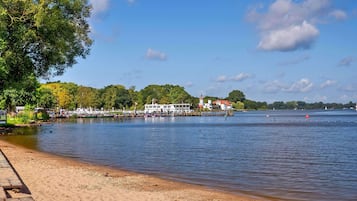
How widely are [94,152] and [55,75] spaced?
724 centimetres

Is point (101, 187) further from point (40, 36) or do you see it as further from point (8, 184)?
point (40, 36)

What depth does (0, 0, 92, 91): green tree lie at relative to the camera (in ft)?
91.7

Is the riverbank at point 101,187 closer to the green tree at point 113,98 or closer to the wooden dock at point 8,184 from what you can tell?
the wooden dock at point 8,184

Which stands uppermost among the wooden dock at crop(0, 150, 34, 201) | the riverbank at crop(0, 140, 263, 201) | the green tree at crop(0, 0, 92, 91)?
the green tree at crop(0, 0, 92, 91)

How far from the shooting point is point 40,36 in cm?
2983

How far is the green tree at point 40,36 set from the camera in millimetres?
27953

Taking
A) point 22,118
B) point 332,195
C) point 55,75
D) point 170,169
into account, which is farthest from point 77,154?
point 22,118

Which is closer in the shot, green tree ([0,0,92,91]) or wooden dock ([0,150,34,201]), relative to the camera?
wooden dock ([0,150,34,201])

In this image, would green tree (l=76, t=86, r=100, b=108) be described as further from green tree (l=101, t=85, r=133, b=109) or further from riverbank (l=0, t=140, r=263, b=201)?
riverbank (l=0, t=140, r=263, b=201)

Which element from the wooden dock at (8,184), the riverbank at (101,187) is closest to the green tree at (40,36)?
the riverbank at (101,187)

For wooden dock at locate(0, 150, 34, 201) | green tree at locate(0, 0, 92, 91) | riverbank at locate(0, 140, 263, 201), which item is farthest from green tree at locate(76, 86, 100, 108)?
wooden dock at locate(0, 150, 34, 201)

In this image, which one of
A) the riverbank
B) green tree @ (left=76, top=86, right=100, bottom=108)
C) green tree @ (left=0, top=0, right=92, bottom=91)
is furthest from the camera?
green tree @ (left=76, top=86, right=100, bottom=108)

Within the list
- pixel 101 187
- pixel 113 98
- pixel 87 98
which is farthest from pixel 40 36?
pixel 113 98

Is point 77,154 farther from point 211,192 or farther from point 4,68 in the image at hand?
point 211,192
